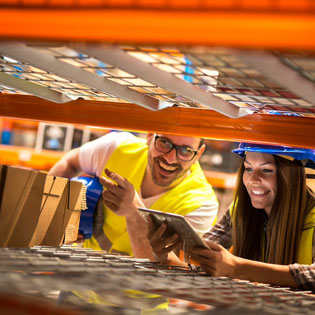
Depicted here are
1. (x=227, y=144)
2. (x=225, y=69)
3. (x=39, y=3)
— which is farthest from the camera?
(x=227, y=144)

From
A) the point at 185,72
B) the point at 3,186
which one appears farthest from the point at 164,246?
the point at 185,72

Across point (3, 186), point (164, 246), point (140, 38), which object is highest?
point (140, 38)

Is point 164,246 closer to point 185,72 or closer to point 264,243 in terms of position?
point 264,243

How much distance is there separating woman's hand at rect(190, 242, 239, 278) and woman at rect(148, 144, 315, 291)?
11 cm

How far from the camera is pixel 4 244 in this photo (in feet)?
4.89

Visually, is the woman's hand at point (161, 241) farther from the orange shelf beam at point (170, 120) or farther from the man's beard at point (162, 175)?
the man's beard at point (162, 175)

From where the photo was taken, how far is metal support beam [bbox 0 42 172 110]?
1230 mm

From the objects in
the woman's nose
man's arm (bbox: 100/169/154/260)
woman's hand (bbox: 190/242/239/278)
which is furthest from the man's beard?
woman's hand (bbox: 190/242/239/278)

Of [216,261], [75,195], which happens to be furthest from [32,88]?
[216,261]

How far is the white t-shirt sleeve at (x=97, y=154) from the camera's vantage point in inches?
133

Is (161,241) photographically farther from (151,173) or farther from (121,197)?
(151,173)

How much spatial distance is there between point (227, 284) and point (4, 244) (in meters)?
0.63

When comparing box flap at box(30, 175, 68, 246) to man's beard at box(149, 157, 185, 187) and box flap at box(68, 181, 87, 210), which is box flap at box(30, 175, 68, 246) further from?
man's beard at box(149, 157, 185, 187)

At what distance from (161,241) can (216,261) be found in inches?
12.6
